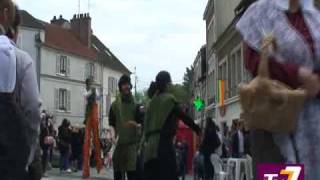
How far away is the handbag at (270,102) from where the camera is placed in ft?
12.8

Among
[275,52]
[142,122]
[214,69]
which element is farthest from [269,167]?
[214,69]

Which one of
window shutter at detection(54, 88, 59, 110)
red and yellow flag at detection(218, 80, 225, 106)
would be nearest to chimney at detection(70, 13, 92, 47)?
window shutter at detection(54, 88, 59, 110)

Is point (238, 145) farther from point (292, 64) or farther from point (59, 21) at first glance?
point (59, 21)

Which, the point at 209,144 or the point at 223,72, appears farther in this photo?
the point at 223,72

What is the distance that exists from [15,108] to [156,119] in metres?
4.55

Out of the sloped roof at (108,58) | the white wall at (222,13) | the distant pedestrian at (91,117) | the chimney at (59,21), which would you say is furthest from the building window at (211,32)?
the distant pedestrian at (91,117)

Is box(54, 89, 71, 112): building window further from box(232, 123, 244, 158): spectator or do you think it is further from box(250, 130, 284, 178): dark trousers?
box(250, 130, 284, 178): dark trousers

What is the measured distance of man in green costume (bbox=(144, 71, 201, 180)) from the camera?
9.11 m

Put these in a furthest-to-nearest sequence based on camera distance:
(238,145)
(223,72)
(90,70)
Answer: (90,70)
(223,72)
(238,145)

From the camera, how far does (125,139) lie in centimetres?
1069

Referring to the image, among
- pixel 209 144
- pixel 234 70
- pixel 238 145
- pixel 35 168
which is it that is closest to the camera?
pixel 35 168

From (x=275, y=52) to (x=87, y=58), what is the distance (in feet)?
258

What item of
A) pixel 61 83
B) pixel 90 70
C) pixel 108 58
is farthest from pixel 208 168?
pixel 108 58

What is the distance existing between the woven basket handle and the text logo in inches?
19.4
